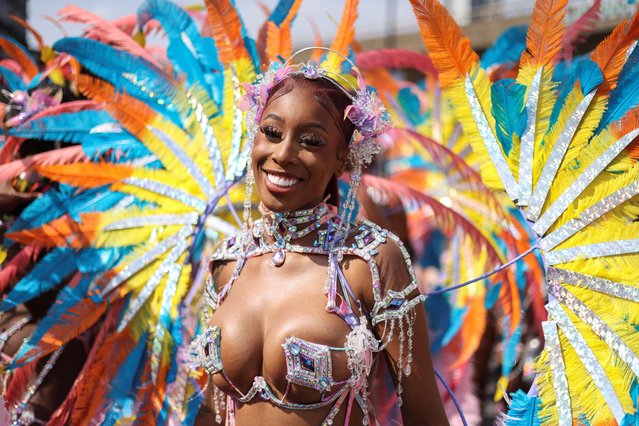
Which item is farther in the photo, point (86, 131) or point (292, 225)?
point (86, 131)

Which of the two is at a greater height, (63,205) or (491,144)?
(63,205)

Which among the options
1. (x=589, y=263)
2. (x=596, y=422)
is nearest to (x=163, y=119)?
(x=589, y=263)

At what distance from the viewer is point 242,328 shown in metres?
2.11

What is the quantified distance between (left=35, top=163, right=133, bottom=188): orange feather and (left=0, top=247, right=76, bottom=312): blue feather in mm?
281

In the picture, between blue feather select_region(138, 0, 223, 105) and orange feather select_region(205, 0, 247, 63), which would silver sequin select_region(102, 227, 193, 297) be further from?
orange feather select_region(205, 0, 247, 63)

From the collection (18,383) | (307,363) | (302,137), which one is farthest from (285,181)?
(18,383)

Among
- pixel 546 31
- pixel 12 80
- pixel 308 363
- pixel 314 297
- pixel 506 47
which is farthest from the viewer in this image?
pixel 12 80

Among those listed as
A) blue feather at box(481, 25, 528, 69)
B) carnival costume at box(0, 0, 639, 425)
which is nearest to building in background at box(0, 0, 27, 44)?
carnival costume at box(0, 0, 639, 425)

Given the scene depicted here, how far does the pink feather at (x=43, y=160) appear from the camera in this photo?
3.29m

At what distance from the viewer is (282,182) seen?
2.13 metres

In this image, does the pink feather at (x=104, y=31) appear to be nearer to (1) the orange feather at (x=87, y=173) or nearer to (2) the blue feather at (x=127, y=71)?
(2) the blue feather at (x=127, y=71)

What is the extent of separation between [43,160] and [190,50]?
76 cm

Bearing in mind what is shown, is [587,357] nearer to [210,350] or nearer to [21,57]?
[210,350]

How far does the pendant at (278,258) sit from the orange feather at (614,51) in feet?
3.32
